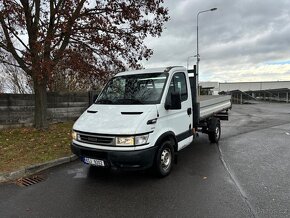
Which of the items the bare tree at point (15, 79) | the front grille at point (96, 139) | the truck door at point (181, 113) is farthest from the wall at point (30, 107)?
the bare tree at point (15, 79)

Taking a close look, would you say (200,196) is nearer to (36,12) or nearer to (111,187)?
(111,187)

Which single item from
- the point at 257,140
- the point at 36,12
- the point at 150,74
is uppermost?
the point at 36,12

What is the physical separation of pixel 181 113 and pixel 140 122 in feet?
5.09

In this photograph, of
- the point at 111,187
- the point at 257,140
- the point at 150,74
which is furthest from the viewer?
the point at 257,140

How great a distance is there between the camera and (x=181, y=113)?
596cm

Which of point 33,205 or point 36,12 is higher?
point 36,12

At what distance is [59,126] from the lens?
11.4 metres

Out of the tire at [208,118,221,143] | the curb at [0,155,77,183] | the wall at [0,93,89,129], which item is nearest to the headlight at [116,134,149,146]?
the curb at [0,155,77,183]

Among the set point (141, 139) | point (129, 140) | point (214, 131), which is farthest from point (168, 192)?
point (214, 131)

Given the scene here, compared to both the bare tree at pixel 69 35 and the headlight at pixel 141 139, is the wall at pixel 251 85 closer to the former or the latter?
the bare tree at pixel 69 35

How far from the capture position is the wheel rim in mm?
5339

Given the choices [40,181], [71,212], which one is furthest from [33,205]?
[40,181]

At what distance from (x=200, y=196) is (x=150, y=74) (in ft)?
9.46

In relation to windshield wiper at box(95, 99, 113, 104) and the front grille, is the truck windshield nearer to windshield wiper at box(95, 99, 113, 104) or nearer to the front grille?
windshield wiper at box(95, 99, 113, 104)
